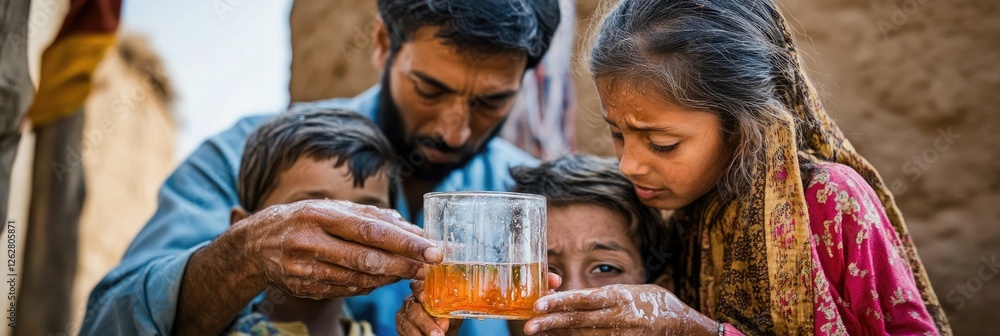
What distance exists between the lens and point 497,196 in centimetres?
198

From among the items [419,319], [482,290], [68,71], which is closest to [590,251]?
[419,319]

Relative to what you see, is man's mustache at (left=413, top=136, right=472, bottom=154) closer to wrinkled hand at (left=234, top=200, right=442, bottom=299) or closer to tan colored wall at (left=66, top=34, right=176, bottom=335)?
wrinkled hand at (left=234, top=200, right=442, bottom=299)

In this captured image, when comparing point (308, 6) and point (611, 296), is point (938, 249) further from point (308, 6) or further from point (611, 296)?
point (308, 6)

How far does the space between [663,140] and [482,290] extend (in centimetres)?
77

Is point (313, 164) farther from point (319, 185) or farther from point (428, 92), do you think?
A: point (428, 92)

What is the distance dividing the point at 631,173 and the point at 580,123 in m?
2.65

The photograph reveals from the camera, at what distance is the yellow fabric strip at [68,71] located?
4.91 m

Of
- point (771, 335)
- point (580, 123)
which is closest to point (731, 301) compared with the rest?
point (771, 335)

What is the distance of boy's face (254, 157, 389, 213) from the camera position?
116 inches

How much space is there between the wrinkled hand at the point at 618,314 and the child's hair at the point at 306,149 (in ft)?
3.75

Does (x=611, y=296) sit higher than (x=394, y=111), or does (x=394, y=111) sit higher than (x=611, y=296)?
(x=394, y=111)

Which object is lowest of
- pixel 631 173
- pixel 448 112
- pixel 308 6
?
pixel 631 173

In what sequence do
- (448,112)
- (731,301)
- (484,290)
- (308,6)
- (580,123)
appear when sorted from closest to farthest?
(484,290) → (731,301) → (448,112) → (580,123) → (308,6)
